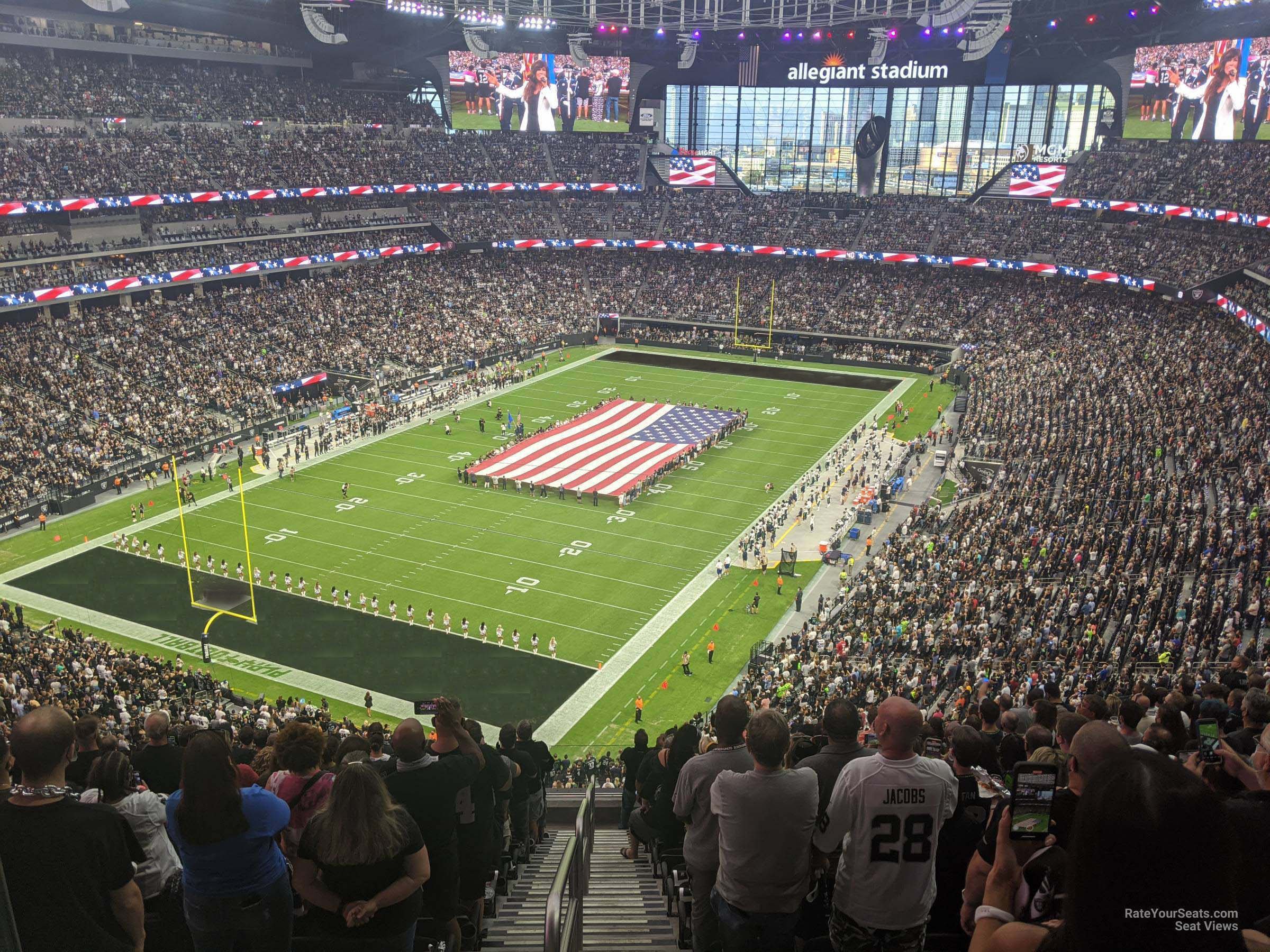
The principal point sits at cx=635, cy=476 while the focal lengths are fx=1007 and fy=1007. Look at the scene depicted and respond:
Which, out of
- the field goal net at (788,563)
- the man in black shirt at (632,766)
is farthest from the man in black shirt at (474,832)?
the field goal net at (788,563)

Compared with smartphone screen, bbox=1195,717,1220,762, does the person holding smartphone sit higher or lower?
higher

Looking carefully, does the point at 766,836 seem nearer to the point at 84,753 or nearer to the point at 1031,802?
the point at 1031,802

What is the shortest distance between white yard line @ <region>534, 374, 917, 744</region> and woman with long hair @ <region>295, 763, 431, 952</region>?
2132 cm

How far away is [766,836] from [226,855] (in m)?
2.93

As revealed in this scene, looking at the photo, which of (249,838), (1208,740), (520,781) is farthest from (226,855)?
→ (1208,740)

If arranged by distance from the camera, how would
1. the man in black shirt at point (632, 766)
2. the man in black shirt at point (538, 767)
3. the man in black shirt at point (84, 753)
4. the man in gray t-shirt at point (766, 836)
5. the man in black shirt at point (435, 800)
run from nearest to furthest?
the man in gray t-shirt at point (766, 836), the man in black shirt at point (435, 800), the man in black shirt at point (84, 753), the man in black shirt at point (632, 766), the man in black shirt at point (538, 767)

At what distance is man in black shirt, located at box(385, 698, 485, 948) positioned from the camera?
629 cm

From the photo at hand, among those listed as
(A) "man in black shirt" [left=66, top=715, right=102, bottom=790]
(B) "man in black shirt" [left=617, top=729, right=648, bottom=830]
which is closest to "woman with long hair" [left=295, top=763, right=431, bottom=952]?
(A) "man in black shirt" [left=66, top=715, right=102, bottom=790]

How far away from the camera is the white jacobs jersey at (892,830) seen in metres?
5.35

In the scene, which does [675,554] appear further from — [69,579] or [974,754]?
[974,754]

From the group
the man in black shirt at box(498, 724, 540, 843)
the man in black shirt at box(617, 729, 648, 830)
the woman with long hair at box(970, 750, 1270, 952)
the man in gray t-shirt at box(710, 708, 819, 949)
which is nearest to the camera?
the woman with long hair at box(970, 750, 1270, 952)

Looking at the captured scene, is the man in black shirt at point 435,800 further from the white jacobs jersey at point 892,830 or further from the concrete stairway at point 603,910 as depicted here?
the white jacobs jersey at point 892,830

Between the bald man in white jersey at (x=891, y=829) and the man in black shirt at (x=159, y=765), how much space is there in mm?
5590

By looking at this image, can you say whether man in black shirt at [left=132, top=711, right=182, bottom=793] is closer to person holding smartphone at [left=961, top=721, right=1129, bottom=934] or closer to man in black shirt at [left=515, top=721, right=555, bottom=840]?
man in black shirt at [left=515, top=721, right=555, bottom=840]
